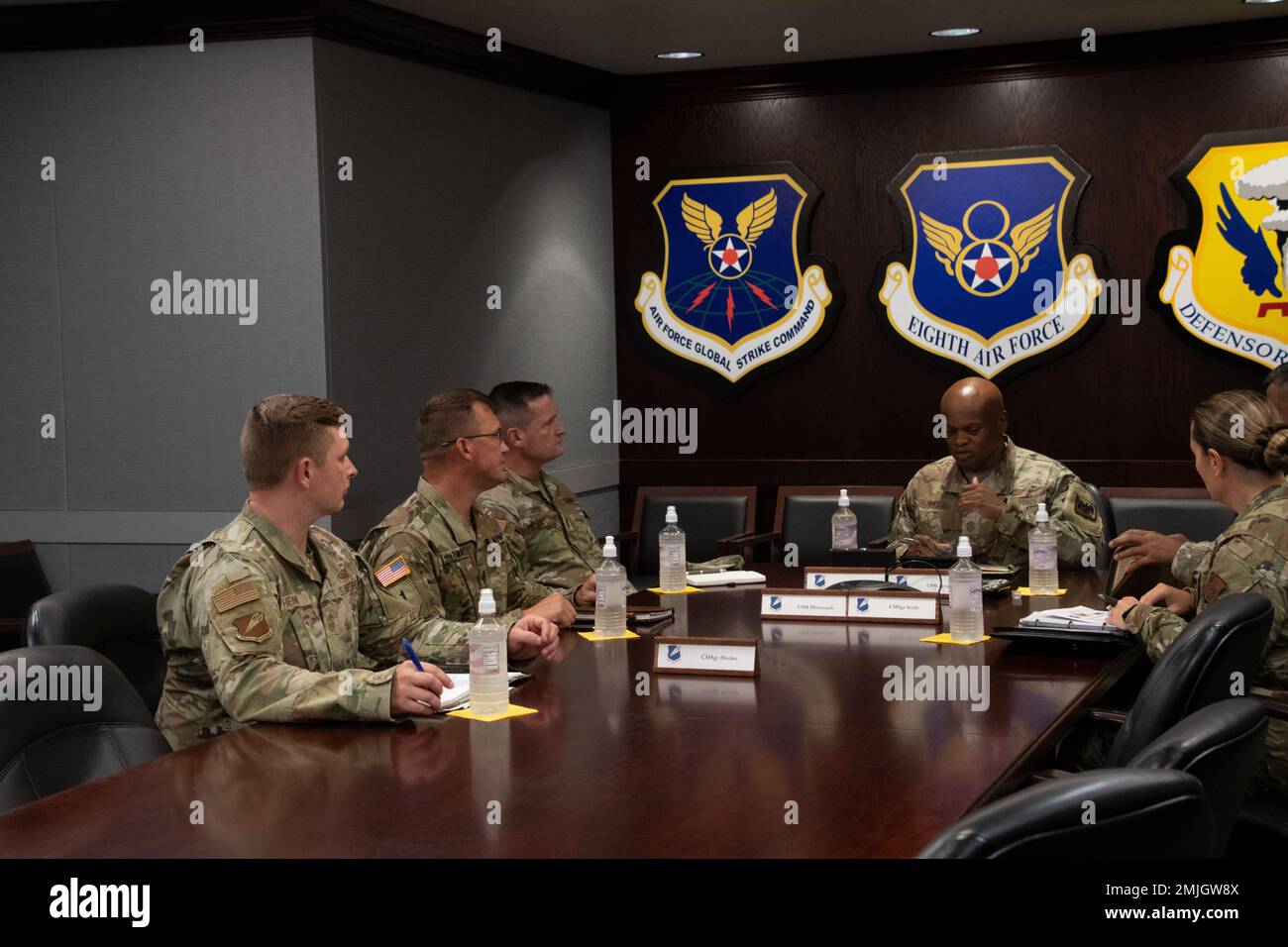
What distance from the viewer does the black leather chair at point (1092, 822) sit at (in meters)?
1.43

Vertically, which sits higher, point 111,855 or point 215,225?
point 215,225

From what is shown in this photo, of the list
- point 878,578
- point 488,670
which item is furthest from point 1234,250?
point 488,670

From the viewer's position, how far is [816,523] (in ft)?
19.9

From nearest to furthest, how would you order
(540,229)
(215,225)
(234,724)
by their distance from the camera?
(234,724)
(215,225)
(540,229)

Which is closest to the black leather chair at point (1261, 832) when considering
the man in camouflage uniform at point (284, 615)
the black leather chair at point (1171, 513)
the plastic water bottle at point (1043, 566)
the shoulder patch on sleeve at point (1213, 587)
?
the shoulder patch on sleeve at point (1213, 587)

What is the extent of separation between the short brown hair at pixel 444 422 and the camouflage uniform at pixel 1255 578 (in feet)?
5.69

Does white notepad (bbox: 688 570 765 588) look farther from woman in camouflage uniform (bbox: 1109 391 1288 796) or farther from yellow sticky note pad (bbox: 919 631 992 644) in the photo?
woman in camouflage uniform (bbox: 1109 391 1288 796)

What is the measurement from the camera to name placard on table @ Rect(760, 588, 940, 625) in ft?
11.6

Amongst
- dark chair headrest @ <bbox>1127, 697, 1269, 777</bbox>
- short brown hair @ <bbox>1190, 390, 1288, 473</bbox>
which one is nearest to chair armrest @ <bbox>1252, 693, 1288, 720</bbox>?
short brown hair @ <bbox>1190, 390, 1288, 473</bbox>

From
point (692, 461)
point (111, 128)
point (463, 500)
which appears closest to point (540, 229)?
point (692, 461)

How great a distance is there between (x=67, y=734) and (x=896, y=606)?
2008 millimetres
